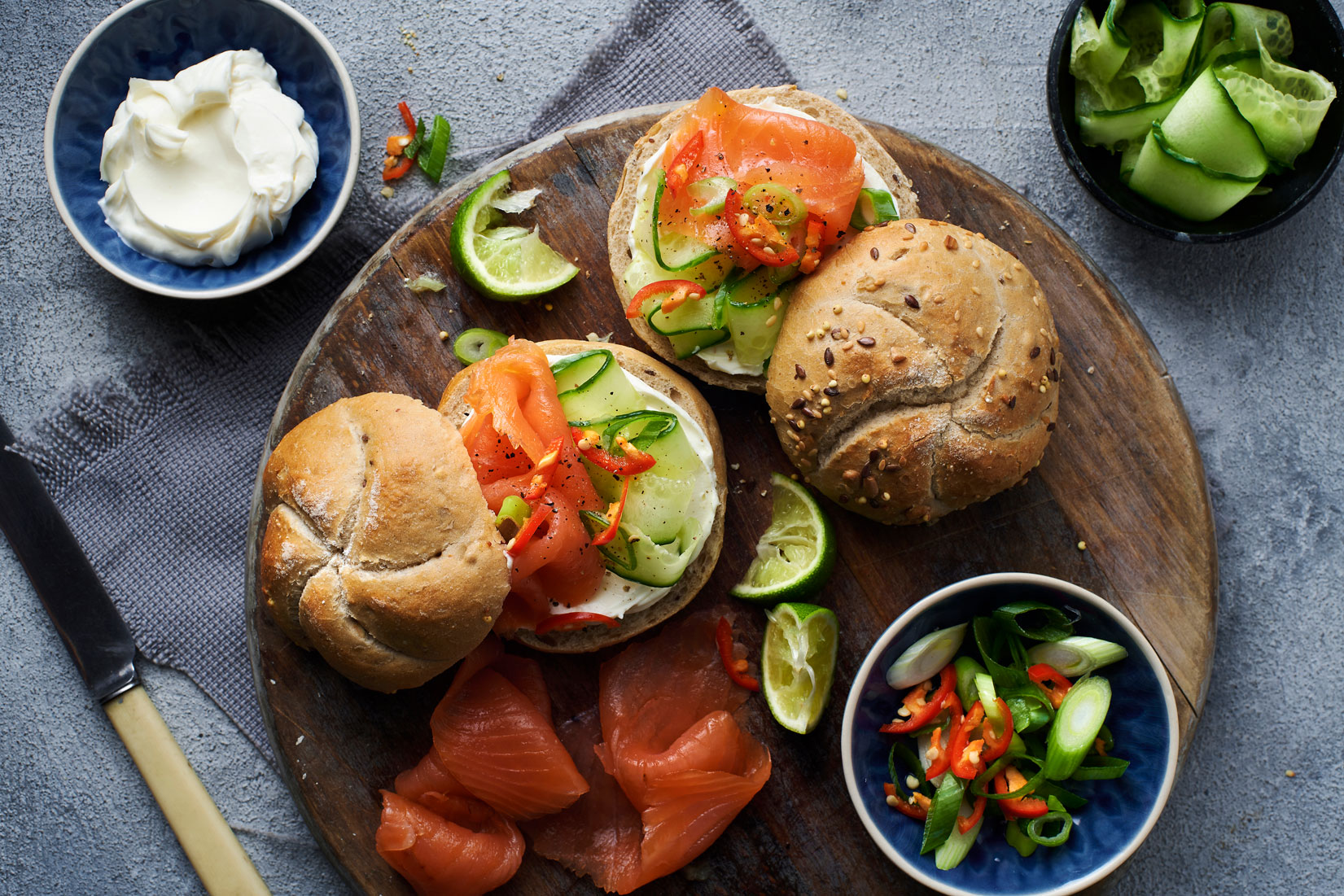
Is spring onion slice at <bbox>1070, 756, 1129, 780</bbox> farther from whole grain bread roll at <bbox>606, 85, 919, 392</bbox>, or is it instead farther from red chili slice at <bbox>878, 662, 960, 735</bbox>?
whole grain bread roll at <bbox>606, 85, 919, 392</bbox>

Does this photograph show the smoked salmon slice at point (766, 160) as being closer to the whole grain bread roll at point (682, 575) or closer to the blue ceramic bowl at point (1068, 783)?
the whole grain bread roll at point (682, 575)

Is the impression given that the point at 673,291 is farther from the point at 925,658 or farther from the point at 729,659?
the point at 925,658

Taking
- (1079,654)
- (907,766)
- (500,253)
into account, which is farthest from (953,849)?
(500,253)

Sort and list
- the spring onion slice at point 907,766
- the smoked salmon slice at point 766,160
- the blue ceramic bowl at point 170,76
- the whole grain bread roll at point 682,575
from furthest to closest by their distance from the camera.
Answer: the blue ceramic bowl at point 170,76
the whole grain bread roll at point 682,575
the spring onion slice at point 907,766
the smoked salmon slice at point 766,160

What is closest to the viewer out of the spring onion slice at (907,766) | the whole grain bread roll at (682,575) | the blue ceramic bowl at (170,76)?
the spring onion slice at (907,766)

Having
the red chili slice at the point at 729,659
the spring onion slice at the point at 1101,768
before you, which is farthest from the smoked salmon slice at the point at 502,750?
the spring onion slice at the point at 1101,768

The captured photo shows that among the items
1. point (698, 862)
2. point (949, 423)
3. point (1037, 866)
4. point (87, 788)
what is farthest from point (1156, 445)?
point (87, 788)
